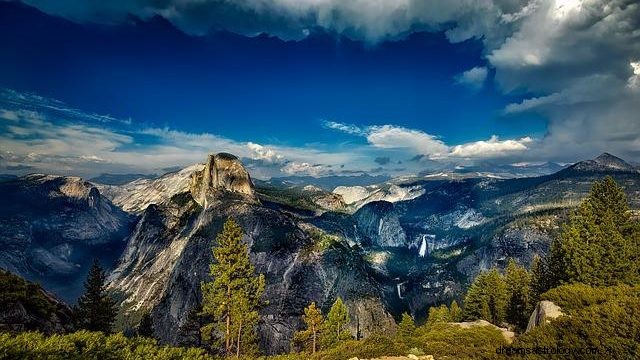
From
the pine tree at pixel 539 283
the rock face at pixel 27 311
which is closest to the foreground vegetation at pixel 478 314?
the rock face at pixel 27 311

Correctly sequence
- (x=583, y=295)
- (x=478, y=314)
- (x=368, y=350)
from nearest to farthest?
(x=583, y=295) < (x=368, y=350) < (x=478, y=314)

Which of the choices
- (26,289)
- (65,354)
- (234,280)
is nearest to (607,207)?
(234,280)

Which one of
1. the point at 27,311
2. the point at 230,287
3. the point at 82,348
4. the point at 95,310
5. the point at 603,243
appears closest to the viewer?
the point at 82,348

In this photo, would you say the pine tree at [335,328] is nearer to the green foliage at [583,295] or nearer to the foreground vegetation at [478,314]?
the foreground vegetation at [478,314]

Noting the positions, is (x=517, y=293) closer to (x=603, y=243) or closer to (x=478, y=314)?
(x=478, y=314)

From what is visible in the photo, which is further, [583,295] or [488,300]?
[488,300]

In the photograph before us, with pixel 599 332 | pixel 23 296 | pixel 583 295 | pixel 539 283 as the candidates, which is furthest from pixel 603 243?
pixel 23 296

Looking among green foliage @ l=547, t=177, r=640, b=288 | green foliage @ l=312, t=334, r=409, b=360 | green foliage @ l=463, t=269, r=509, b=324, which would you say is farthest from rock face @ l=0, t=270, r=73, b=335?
green foliage @ l=463, t=269, r=509, b=324
